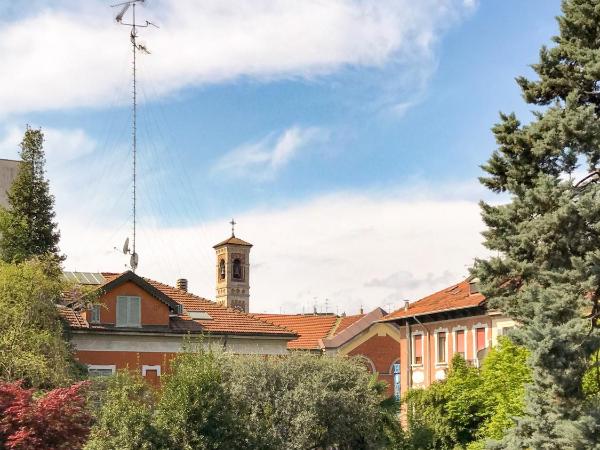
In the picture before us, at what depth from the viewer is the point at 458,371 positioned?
112 ft

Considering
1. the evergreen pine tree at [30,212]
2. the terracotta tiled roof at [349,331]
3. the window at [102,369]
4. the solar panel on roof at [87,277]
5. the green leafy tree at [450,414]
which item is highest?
the evergreen pine tree at [30,212]

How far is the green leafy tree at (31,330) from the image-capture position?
29281 mm

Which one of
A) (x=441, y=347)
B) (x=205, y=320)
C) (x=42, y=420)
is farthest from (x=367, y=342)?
(x=42, y=420)

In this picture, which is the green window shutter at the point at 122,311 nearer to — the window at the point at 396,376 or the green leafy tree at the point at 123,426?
the green leafy tree at the point at 123,426

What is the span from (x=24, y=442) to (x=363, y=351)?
119 ft

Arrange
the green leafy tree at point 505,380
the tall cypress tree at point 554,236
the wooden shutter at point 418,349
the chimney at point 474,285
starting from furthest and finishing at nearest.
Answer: the wooden shutter at point 418,349 < the green leafy tree at point 505,380 < the chimney at point 474,285 < the tall cypress tree at point 554,236

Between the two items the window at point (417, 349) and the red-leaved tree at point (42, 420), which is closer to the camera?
the red-leaved tree at point (42, 420)

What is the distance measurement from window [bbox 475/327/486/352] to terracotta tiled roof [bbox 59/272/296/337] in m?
7.88

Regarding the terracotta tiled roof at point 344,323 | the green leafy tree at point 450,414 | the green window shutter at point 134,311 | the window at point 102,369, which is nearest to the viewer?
the green leafy tree at point 450,414

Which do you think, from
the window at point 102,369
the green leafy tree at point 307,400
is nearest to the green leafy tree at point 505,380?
the green leafy tree at point 307,400

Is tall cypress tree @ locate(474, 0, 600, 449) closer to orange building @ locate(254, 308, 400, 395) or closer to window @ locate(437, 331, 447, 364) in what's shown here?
window @ locate(437, 331, 447, 364)

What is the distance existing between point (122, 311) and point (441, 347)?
14984 millimetres

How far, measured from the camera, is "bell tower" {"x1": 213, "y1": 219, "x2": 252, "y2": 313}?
91062mm

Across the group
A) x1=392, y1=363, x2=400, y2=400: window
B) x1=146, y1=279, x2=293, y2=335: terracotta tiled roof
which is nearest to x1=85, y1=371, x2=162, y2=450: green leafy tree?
x1=146, y1=279, x2=293, y2=335: terracotta tiled roof
